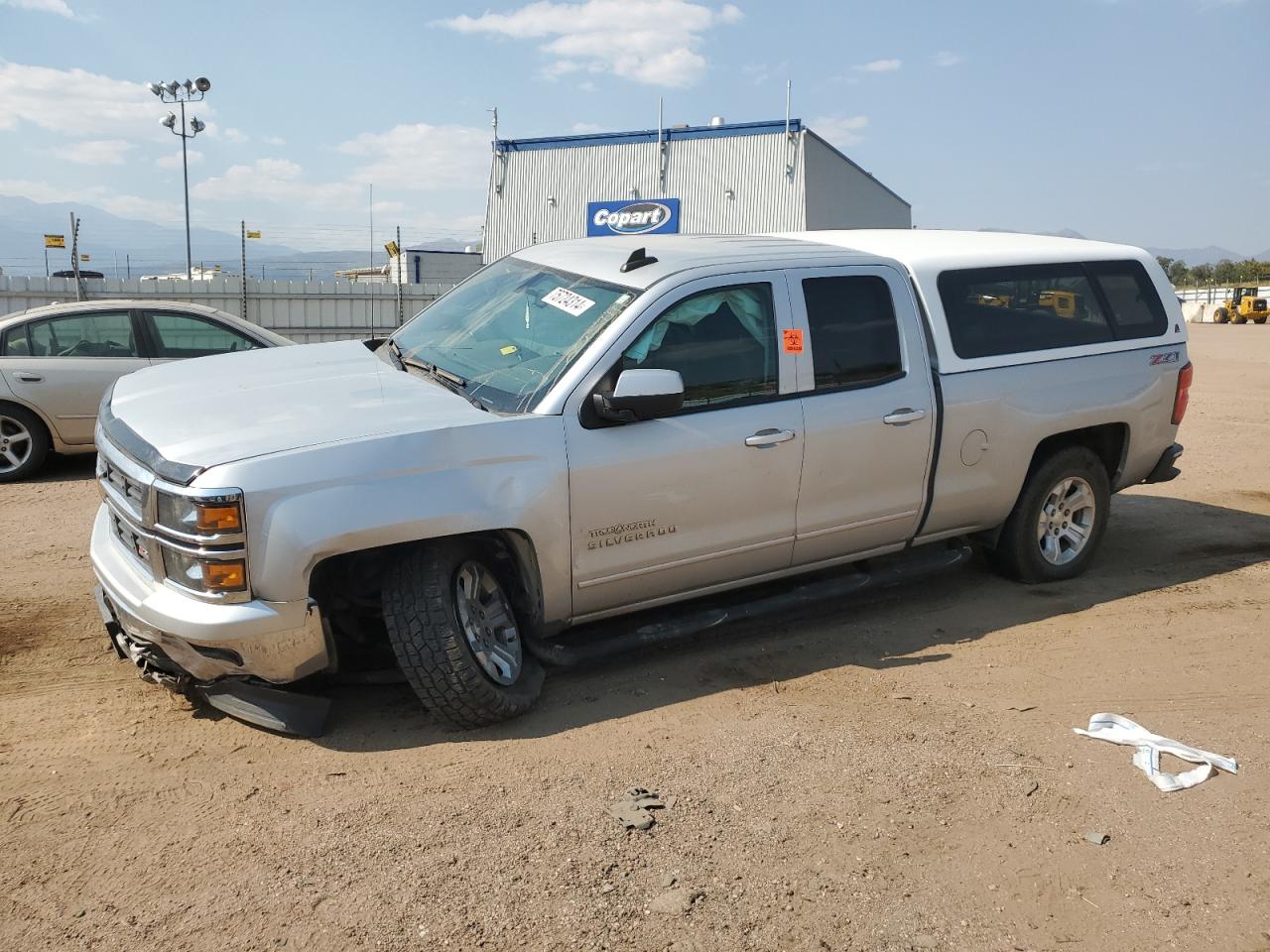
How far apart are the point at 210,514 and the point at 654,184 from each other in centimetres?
3853

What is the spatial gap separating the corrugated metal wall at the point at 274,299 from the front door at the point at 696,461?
1523 cm

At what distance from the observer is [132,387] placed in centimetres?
495

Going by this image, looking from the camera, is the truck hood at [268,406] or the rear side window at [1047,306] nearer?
the truck hood at [268,406]

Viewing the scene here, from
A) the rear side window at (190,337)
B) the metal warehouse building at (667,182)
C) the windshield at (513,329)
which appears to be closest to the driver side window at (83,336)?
the rear side window at (190,337)

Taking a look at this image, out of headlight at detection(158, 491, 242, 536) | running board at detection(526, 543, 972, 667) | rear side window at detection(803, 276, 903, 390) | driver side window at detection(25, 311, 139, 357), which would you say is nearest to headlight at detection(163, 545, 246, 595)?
headlight at detection(158, 491, 242, 536)

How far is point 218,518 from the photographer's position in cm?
380

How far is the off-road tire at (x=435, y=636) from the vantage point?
13.6 feet

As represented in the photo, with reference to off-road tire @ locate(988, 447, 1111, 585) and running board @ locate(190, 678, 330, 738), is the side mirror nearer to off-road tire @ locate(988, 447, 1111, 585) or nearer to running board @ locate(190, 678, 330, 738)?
running board @ locate(190, 678, 330, 738)

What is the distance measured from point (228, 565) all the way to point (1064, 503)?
464cm

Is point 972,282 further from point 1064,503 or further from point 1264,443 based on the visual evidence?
point 1264,443

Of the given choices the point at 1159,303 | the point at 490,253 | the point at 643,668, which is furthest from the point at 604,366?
the point at 490,253

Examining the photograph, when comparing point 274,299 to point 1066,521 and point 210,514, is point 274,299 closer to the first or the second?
point 1066,521

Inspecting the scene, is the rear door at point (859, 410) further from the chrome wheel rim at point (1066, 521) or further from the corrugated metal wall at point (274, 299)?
the corrugated metal wall at point (274, 299)

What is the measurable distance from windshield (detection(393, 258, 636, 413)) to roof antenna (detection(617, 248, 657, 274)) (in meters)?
0.12
